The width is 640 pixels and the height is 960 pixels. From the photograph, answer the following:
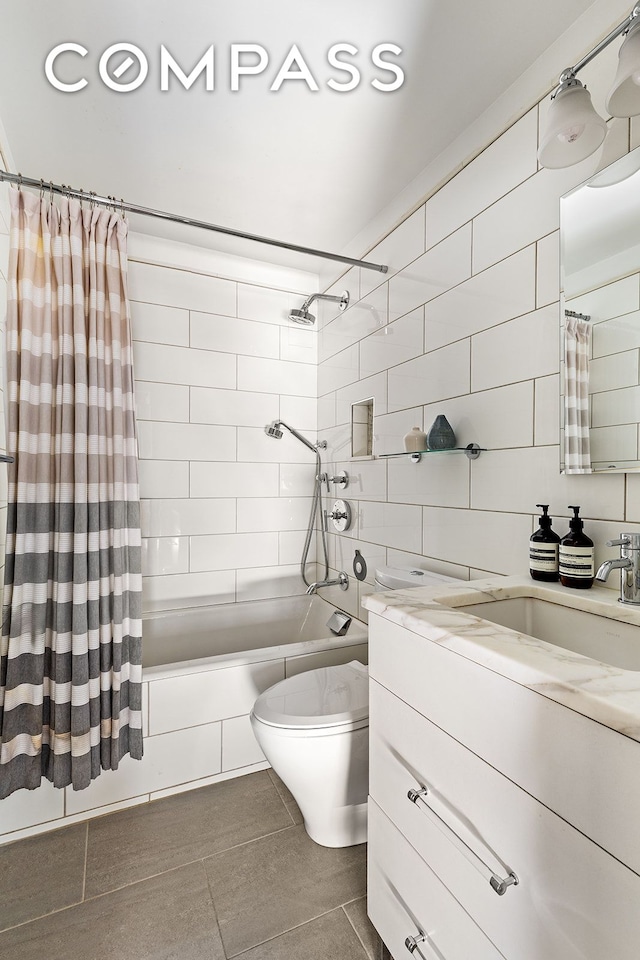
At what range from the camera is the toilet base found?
1.37m

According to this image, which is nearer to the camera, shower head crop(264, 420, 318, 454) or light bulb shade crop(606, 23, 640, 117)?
light bulb shade crop(606, 23, 640, 117)

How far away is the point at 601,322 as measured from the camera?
1104 mm

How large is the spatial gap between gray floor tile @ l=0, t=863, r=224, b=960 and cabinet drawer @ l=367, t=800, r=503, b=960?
42 centimetres

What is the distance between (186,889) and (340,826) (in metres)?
0.47

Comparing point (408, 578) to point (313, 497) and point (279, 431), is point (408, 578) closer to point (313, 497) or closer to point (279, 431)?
point (313, 497)

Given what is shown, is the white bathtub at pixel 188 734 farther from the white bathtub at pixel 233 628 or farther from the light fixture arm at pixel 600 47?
the light fixture arm at pixel 600 47

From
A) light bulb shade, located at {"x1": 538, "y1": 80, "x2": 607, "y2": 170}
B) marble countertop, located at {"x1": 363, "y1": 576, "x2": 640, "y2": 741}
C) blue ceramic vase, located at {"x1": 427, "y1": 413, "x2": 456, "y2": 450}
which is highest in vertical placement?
light bulb shade, located at {"x1": 538, "y1": 80, "x2": 607, "y2": 170}

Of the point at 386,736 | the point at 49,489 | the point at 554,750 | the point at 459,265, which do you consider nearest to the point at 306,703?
the point at 386,736

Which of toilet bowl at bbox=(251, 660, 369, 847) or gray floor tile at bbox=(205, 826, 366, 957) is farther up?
toilet bowl at bbox=(251, 660, 369, 847)

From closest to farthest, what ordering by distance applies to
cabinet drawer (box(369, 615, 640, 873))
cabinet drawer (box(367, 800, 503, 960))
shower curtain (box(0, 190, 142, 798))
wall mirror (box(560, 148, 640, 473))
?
cabinet drawer (box(369, 615, 640, 873)) < cabinet drawer (box(367, 800, 503, 960)) < wall mirror (box(560, 148, 640, 473)) < shower curtain (box(0, 190, 142, 798))

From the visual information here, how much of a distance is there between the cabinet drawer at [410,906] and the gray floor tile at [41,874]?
0.86 meters

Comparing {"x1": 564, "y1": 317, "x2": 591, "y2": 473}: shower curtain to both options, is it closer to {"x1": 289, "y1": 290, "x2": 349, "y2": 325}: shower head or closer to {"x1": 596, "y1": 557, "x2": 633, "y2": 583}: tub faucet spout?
{"x1": 596, "y1": 557, "x2": 633, "y2": 583}: tub faucet spout

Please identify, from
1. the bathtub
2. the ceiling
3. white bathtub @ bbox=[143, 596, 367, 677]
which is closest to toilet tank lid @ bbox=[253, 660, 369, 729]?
the bathtub

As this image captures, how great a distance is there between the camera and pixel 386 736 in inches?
38.5
